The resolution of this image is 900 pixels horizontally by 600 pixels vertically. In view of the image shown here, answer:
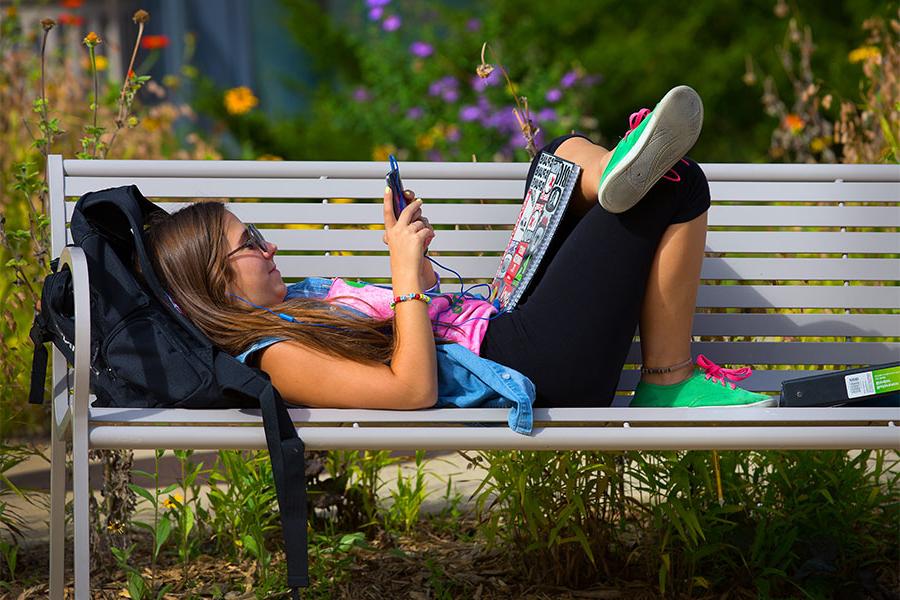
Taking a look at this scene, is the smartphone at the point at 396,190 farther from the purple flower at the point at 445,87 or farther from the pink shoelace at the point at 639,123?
the purple flower at the point at 445,87

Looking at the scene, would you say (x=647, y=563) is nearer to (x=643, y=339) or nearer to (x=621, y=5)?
(x=643, y=339)

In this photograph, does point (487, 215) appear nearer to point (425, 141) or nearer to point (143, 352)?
point (143, 352)

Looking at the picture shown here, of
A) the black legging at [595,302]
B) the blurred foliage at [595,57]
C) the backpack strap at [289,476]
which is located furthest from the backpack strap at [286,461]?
the blurred foliage at [595,57]

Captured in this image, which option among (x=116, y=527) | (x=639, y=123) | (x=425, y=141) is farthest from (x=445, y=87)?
(x=639, y=123)

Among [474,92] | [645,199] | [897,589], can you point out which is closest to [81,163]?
[645,199]

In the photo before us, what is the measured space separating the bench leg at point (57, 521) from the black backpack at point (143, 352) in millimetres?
148

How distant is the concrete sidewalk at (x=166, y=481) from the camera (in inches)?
128

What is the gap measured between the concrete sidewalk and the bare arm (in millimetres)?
814

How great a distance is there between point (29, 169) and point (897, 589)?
2278 millimetres

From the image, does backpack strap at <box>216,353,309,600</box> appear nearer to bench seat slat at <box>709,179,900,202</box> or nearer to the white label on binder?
the white label on binder

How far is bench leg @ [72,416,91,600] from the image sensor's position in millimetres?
2268

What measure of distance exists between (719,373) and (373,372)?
0.78 meters

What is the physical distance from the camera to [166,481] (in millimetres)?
3605

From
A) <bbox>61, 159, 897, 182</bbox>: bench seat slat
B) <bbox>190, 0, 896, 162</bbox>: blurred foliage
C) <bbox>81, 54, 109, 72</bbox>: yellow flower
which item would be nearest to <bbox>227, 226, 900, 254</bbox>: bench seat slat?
<bbox>61, 159, 897, 182</bbox>: bench seat slat
